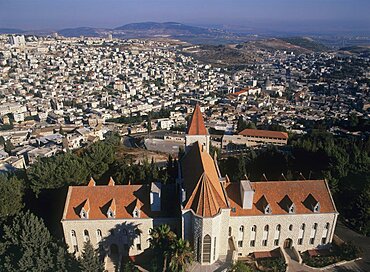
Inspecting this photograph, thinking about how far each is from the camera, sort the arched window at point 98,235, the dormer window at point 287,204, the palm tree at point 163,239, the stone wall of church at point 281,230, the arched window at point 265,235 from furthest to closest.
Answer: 1. the arched window at point 265,235
2. the stone wall of church at point 281,230
3. the arched window at point 98,235
4. the dormer window at point 287,204
5. the palm tree at point 163,239

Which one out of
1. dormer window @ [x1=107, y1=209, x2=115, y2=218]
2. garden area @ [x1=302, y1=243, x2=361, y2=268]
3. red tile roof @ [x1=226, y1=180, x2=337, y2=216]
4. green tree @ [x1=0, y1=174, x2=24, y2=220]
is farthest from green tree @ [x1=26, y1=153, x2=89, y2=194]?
garden area @ [x1=302, y1=243, x2=361, y2=268]

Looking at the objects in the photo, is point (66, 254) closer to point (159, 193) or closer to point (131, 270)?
point (131, 270)

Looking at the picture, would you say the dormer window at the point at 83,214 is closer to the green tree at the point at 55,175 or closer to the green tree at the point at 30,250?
the green tree at the point at 30,250

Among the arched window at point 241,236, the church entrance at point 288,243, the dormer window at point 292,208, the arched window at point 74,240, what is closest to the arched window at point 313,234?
the church entrance at point 288,243

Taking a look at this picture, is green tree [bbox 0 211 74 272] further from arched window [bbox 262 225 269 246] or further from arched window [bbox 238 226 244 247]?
arched window [bbox 262 225 269 246]

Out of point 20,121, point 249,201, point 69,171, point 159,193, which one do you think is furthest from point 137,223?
point 20,121

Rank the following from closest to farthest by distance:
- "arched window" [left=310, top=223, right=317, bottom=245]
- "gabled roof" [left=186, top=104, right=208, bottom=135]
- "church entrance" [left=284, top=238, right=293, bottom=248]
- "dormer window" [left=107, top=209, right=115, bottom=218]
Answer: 1. "dormer window" [left=107, top=209, right=115, bottom=218]
2. "arched window" [left=310, top=223, right=317, bottom=245]
3. "church entrance" [left=284, top=238, right=293, bottom=248]
4. "gabled roof" [left=186, top=104, right=208, bottom=135]
